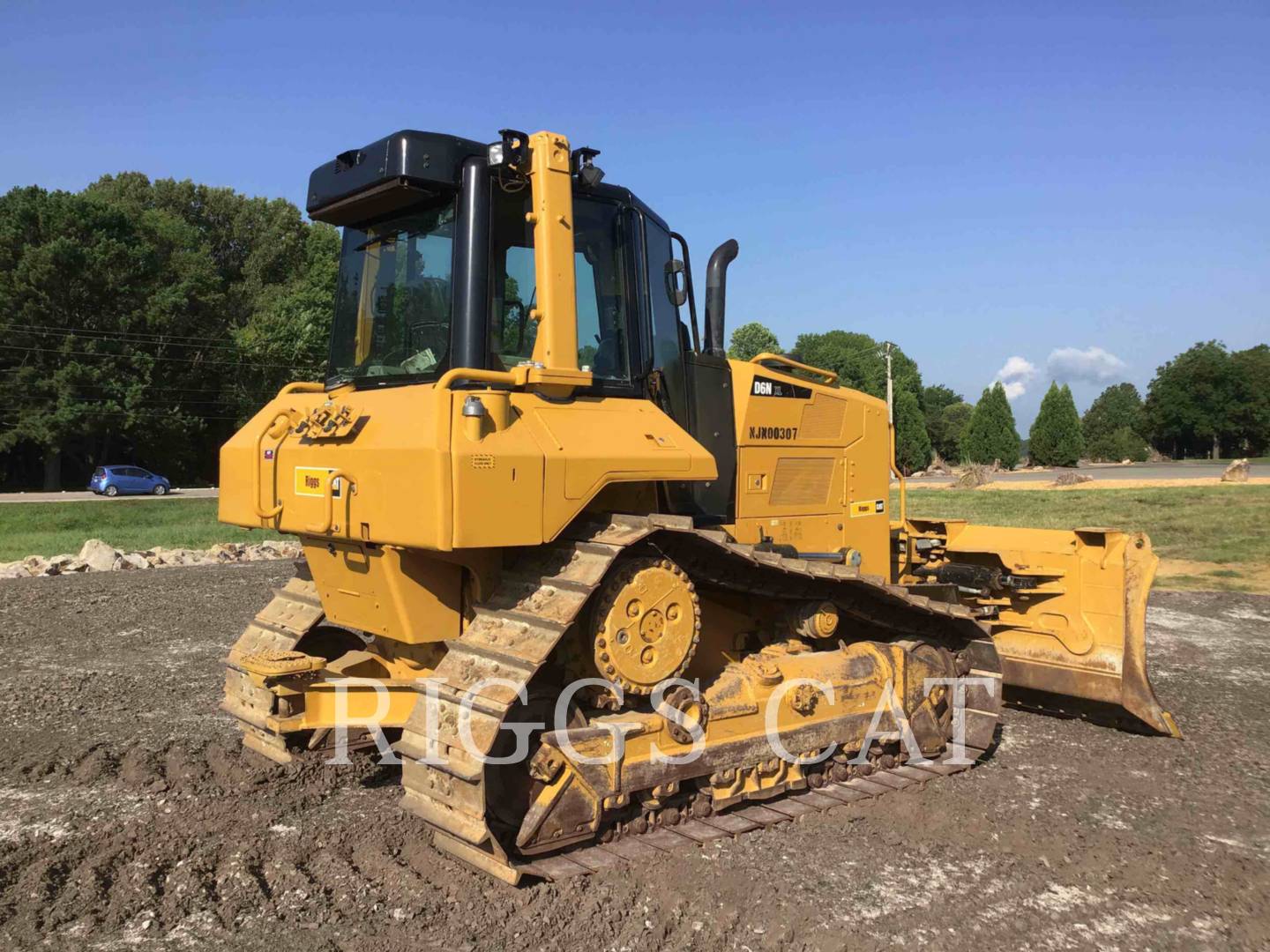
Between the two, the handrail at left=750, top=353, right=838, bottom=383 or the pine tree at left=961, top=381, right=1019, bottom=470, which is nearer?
the handrail at left=750, top=353, right=838, bottom=383

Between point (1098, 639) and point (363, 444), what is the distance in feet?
A: 17.2

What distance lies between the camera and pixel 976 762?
6285 mm

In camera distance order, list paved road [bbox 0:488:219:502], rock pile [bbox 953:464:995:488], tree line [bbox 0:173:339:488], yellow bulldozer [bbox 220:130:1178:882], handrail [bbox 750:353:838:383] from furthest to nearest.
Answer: tree line [bbox 0:173:339:488], rock pile [bbox 953:464:995:488], paved road [bbox 0:488:219:502], handrail [bbox 750:353:838:383], yellow bulldozer [bbox 220:130:1178:882]

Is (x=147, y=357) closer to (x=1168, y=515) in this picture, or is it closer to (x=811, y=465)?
(x=1168, y=515)

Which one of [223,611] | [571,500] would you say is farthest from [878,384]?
[571,500]

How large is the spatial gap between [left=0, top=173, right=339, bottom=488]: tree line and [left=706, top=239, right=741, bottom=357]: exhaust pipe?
113ft

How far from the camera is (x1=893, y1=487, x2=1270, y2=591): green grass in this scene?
1636cm

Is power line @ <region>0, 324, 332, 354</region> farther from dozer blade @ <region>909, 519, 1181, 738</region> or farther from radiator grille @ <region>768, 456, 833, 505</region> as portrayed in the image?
dozer blade @ <region>909, 519, 1181, 738</region>

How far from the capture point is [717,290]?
19.2 feet

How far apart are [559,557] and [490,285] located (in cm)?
135

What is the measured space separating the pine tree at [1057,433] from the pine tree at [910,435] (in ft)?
22.6

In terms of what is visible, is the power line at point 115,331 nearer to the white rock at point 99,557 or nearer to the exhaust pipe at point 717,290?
the white rock at point 99,557

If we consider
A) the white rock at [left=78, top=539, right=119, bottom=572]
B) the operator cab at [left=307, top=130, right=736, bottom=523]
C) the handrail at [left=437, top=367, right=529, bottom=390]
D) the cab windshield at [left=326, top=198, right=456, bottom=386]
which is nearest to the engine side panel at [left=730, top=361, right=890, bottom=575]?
the operator cab at [left=307, top=130, right=736, bottom=523]

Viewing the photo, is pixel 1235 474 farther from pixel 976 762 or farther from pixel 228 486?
pixel 228 486
